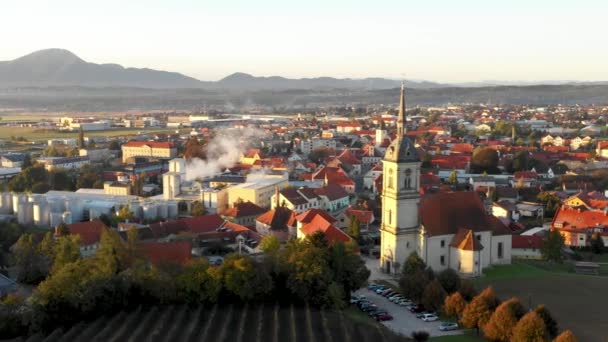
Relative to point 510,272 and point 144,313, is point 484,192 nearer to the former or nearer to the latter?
point 510,272

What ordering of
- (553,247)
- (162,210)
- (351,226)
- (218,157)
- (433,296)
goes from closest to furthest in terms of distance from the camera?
1. (433,296)
2. (553,247)
3. (351,226)
4. (162,210)
5. (218,157)

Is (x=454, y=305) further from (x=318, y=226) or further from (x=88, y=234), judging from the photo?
(x=88, y=234)

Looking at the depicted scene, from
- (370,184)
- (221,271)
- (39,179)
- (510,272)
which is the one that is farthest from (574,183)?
(39,179)

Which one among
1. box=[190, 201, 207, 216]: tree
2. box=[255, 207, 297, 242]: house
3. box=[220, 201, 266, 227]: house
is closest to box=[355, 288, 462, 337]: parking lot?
box=[255, 207, 297, 242]: house

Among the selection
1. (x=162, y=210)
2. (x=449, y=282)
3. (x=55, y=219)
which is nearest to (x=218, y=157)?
(x=162, y=210)

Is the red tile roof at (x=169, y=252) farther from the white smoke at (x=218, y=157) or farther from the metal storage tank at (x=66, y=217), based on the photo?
the white smoke at (x=218, y=157)
